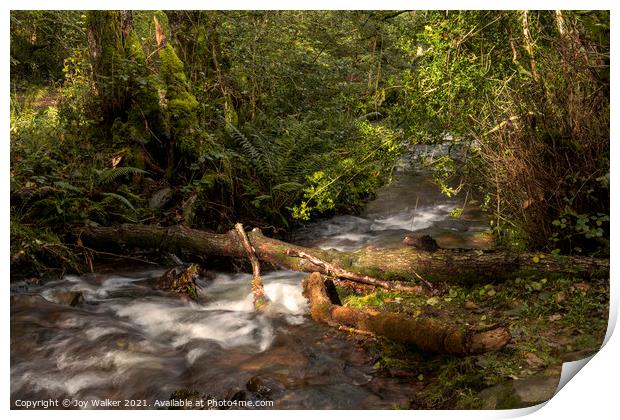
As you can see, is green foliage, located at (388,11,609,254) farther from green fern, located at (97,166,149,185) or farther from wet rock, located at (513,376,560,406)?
green fern, located at (97,166,149,185)

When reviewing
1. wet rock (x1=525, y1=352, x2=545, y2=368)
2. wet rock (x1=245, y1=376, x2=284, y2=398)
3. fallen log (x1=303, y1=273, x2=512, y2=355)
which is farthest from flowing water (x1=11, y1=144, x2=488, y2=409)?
wet rock (x1=525, y1=352, x2=545, y2=368)

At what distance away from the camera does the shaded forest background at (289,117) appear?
3873 millimetres

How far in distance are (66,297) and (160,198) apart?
167 cm

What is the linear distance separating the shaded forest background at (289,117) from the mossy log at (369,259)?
198 mm

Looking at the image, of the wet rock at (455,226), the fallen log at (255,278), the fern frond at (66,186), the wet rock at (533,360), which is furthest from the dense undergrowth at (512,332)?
the fern frond at (66,186)

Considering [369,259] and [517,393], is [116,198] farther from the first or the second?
[517,393]

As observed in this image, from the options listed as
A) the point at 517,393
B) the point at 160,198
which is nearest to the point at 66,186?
the point at 160,198

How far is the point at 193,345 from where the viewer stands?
150 inches

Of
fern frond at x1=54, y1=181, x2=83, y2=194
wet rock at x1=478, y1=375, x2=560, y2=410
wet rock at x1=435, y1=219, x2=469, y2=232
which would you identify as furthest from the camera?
wet rock at x1=435, y1=219, x2=469, y2=232

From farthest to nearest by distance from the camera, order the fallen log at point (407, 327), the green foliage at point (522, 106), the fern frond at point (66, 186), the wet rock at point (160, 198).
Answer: the wet rock at point (160, 198), the fern frond at point (66, 186), the green foliage at point (522, 106), the fallen log at point (407, 327)

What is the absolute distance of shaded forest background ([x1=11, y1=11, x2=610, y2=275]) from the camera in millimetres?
3873

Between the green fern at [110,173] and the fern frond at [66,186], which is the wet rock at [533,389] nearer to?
the green fern at [110,173]

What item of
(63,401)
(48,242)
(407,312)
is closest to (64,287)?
(48,242)

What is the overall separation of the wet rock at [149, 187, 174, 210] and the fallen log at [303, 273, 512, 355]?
2165 millimetres
